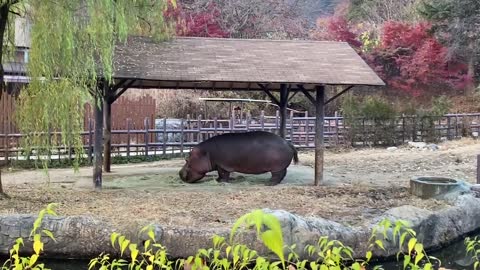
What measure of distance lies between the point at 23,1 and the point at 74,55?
0.98m

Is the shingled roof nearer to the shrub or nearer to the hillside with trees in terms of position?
the shrub

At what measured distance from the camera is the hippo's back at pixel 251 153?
34.0ft

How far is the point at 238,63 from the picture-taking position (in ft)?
34.1

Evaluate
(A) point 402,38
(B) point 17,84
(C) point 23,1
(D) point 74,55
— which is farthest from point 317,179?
(A) point 402,38

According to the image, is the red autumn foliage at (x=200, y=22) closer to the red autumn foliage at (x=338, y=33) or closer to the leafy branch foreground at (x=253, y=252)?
the red autumn foliage at (x=338, y=33)

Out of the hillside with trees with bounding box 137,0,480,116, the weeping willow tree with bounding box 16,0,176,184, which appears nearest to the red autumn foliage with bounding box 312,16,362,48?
the hillside with trees with bounding box 137,0,480,116

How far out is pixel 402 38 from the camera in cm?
2375

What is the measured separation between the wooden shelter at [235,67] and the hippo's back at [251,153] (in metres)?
0.69

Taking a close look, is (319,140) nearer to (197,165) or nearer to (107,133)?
(197,165)

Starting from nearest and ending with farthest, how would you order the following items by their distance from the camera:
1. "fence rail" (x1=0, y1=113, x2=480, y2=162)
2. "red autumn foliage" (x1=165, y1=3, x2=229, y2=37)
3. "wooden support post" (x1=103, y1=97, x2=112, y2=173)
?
"wooden support post" (x1=103, y1=97, x2=112, y2=173) → "fence rail" (x1=0, y1=113, x2=480, y2=162) → "red autumn foliage" (x1=165, y1=3, x2=229, y2=37)

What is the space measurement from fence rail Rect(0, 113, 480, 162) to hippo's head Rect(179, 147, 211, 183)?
4.34 m

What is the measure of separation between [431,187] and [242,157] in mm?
3387

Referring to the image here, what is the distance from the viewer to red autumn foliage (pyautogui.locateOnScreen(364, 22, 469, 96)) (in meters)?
22.8

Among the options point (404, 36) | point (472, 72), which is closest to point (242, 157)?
point (404, 36)
